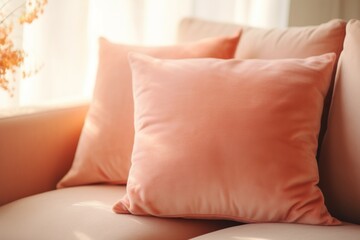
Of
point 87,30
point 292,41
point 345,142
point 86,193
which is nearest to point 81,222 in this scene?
point 86,193

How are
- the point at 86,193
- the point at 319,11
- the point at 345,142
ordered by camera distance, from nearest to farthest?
1. the point at 345,142
2. the point at 86,193
3. the point at 319,11

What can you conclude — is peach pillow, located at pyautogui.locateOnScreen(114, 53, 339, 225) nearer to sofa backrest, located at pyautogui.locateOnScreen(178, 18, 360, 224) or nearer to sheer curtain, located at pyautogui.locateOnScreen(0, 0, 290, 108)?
sofa backrest, located at pyautogui.locateOnScreen(178, 18, 360, 224)

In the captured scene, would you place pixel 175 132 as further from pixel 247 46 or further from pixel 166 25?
pixel 166 25

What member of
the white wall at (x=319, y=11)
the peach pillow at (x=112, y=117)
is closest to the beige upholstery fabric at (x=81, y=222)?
the peach pillow at (x=112, y=117)

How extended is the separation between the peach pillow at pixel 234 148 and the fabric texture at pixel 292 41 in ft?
0.52

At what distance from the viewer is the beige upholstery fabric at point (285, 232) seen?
51.3 inches

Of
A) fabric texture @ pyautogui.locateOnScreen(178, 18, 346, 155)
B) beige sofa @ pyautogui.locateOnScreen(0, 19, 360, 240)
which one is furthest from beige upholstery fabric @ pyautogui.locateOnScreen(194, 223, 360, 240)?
fabric texture @ pyautogui.locateOnScreen(178, 18, 346, 155)

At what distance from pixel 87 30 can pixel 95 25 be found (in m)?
0.04

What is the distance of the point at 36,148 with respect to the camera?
169 cm

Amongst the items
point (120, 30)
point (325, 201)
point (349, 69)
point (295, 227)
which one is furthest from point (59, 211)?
point (120, 30)

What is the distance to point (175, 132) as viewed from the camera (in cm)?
146

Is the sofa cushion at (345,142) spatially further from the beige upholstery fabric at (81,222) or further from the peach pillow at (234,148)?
the beige upholstery fabric at (81,222)

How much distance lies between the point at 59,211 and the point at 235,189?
44 cm

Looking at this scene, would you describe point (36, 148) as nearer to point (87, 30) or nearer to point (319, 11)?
point (87, 30)
